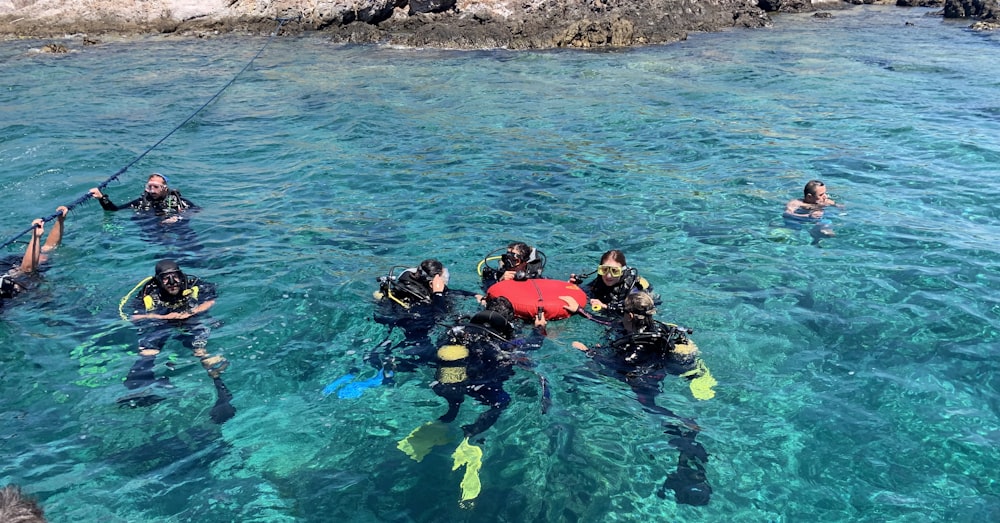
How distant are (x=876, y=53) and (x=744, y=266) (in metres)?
20.2

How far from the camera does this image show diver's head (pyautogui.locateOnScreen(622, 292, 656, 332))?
663 centimetres

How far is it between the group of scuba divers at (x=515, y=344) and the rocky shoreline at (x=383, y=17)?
72.5 feet

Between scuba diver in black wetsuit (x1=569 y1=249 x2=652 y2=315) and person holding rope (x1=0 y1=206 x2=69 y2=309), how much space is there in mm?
7300

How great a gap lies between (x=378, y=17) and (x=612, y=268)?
26819 mm

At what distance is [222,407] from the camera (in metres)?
6.54

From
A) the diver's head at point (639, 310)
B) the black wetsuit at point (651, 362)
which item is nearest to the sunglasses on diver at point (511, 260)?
the black wetsuit at point (651, 362)

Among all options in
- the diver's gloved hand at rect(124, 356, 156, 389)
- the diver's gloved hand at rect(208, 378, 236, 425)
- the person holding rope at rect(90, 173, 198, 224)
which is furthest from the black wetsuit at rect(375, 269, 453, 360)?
the person holding rope at rect(90, 173, 198, 224)

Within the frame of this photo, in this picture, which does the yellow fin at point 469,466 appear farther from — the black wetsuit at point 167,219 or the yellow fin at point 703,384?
the black wetsuit at point 167,219

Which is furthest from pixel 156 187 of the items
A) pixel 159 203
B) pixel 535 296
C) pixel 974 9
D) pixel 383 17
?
pixel 974 9

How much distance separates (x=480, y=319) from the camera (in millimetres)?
6746

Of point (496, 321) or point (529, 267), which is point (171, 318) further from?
point (529, 267)

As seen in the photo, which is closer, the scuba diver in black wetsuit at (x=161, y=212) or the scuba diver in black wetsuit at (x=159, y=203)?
the scuba diver in black wetsuit at (x=161, y=212)

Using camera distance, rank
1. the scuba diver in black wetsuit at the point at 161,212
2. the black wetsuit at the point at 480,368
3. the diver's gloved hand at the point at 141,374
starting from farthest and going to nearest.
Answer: the scuba diver in black wetsuit at the point at 161,212, the diver's gloved hand at the point at 141,374, the black wetsuit at the point at 480,368

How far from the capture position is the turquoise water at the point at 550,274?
220 inches
